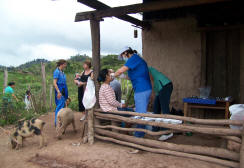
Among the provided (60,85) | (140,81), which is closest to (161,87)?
(140,81)

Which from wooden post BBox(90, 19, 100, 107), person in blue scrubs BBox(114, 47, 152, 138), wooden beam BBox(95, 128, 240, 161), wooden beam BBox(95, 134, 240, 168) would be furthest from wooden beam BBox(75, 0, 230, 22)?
wooden beam BBox(95, 134, 240, 168)

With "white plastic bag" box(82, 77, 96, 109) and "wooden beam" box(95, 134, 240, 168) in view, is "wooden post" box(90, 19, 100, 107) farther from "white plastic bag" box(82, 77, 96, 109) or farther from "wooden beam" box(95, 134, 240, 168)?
"wooden beam" box(95, 134, 240, 168)

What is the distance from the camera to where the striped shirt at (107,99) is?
4.47m

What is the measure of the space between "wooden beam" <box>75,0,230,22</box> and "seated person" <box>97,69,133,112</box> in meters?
1.16

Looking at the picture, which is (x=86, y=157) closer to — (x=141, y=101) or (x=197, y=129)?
(x=141, y=101)

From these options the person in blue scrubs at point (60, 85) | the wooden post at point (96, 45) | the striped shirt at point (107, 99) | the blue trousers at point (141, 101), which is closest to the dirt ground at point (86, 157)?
the blue trousers at point (141, 101)

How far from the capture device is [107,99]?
4.49 metres

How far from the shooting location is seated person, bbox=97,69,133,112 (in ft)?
14.6

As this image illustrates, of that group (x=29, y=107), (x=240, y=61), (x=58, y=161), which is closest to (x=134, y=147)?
(x=58, y=161)

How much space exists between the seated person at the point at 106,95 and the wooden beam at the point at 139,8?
1.16 m

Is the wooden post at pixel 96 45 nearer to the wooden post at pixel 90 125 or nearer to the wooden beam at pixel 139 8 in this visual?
the wooden beam at pixel 139 8

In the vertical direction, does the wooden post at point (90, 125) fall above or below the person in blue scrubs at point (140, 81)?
below

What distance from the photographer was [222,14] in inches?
210

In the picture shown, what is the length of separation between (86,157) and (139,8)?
9.43 feet
